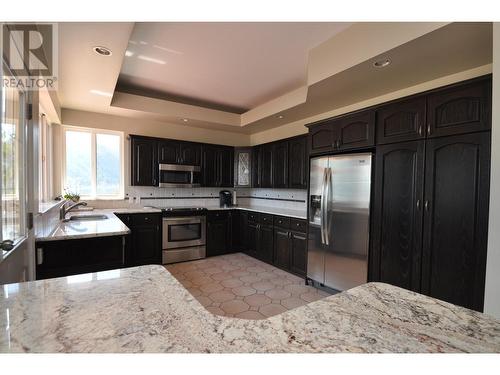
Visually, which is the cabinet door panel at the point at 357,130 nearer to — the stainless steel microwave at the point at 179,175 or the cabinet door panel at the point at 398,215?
the cabinet door panel at the point at 398,215

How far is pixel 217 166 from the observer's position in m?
4.87

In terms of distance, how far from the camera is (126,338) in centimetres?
63

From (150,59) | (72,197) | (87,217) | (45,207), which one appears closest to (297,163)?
(150,59)

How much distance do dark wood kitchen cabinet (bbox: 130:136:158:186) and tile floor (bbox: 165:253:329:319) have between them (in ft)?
4.94

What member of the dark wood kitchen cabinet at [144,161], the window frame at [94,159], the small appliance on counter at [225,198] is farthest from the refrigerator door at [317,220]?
the window frame at [94,159]

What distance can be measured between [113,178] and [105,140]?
0.65 m

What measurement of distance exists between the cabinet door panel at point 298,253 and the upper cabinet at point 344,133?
125cm

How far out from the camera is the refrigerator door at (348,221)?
264cm

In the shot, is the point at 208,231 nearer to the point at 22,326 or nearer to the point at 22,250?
the point at 22,250

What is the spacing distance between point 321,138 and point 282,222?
4.70ft

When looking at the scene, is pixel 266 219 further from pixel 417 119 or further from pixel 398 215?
pixel 417 119

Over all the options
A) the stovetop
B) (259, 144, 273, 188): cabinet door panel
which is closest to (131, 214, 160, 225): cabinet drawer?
the stovetop
